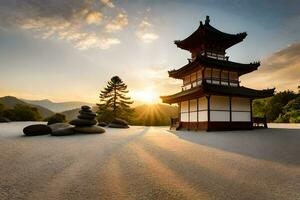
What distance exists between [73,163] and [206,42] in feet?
68.8

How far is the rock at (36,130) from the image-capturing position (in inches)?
604

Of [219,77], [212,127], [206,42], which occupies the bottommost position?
[212,127]

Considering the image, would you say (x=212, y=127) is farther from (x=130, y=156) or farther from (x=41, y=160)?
(x=41, y=160)

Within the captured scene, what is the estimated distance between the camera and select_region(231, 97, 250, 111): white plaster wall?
861 inches

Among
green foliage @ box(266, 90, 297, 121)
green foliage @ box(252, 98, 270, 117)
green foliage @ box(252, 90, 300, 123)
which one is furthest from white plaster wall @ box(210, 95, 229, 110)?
green foliage @ box(266, 90, 297, 121)

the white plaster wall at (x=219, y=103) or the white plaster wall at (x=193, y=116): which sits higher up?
the white plaster wall at (x=219, y=103)

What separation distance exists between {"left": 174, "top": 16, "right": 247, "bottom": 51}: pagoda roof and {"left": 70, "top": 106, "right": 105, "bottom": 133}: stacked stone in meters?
14.3

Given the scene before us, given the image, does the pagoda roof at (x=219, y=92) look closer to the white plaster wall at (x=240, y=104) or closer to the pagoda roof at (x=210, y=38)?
the white plaster wall at (x=240, y=104)

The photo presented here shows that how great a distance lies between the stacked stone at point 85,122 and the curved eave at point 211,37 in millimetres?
14304

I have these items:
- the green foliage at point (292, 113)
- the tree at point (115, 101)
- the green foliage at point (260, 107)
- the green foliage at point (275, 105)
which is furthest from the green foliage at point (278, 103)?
the tree at point (115, 101)

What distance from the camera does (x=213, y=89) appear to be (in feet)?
64.0

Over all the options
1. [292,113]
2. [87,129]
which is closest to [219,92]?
[87,129]

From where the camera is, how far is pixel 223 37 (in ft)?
78.7

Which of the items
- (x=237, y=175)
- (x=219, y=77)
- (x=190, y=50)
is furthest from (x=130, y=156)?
(x=190, y=50)
